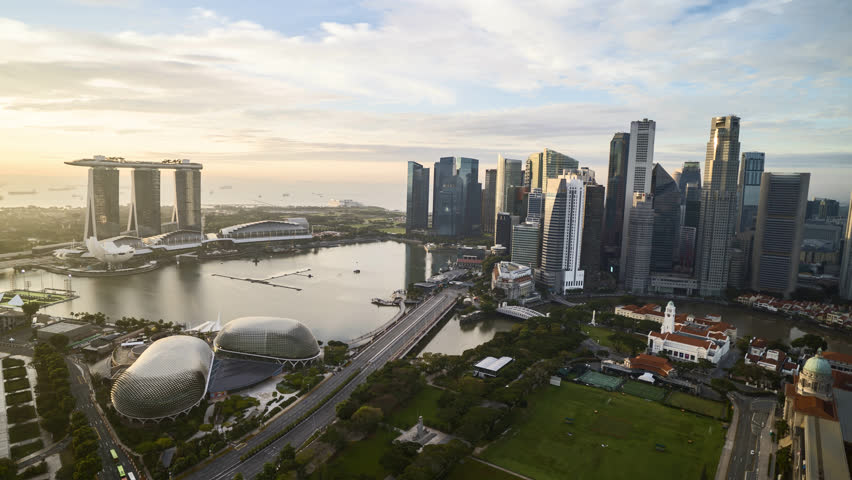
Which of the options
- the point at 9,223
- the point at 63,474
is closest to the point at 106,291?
the point at 63,474

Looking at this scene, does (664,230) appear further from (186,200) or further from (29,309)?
(186,200)

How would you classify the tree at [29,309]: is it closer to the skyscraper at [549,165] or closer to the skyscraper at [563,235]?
the skyscraper at [563,235]

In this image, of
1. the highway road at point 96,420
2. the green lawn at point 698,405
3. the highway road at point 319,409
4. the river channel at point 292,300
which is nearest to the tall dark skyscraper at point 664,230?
the river channel at point 292,300

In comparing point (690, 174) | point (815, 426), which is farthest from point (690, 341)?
point (690, 174)

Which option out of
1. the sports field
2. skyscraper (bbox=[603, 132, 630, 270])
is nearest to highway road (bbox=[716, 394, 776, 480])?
the sports field

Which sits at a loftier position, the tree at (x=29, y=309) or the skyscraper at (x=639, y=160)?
the skyscraper at (x=639, y=160)

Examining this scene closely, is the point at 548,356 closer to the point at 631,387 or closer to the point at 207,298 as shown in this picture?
the point at 631,387
